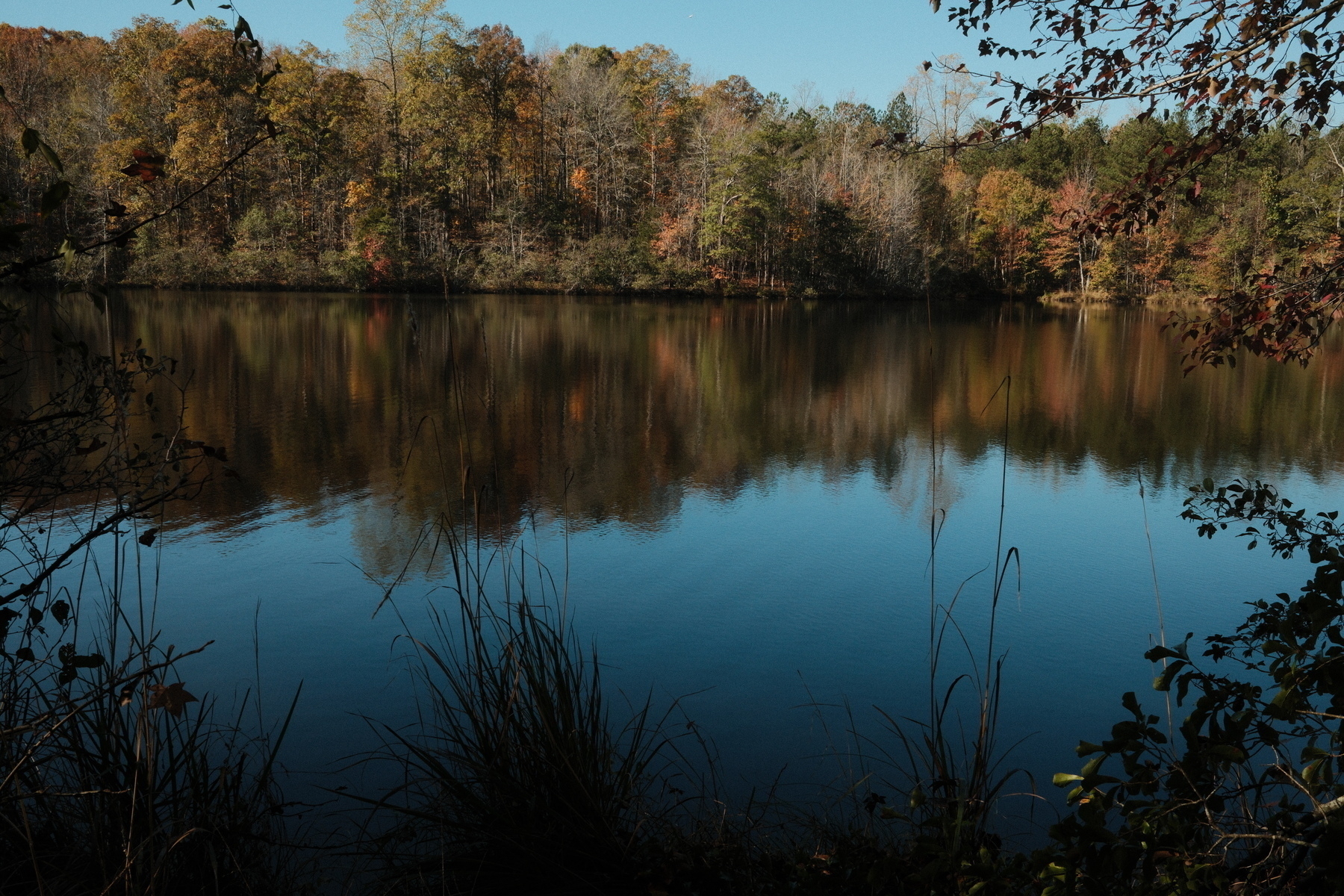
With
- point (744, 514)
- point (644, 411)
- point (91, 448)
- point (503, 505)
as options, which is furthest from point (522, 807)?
point (644, 411)

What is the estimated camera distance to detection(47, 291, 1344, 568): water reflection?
7.13 meters

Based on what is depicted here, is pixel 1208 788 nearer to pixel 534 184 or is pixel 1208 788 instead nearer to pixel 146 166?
pixel 146 166

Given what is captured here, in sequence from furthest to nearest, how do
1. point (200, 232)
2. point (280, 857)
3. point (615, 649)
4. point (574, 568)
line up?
1. point (200, 232)
2. point (574, 568)
3. point (615, 649)
4. point (280, 857)

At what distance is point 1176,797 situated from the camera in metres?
1.63

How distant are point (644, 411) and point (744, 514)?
14.4 ft

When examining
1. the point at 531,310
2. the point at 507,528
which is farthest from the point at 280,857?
the point at 531,310

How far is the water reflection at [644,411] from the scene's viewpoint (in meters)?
7.13

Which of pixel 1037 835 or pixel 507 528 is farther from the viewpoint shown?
pixel 507 528

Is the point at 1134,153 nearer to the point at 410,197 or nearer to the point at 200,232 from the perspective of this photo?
the point at 410,197

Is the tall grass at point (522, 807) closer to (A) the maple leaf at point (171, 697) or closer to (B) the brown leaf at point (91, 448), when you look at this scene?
(A) the maple leaf at point (171, 697)

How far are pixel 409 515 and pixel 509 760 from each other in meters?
4.28

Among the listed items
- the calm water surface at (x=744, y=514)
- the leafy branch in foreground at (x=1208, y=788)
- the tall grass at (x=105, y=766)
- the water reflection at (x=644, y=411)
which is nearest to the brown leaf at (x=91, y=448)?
the tall grass at (x=105, y=766)

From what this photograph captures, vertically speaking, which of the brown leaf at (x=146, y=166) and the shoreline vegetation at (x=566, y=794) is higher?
the brown leaf at (x=146, y=166)

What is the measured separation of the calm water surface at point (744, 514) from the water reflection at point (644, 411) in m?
0.06
